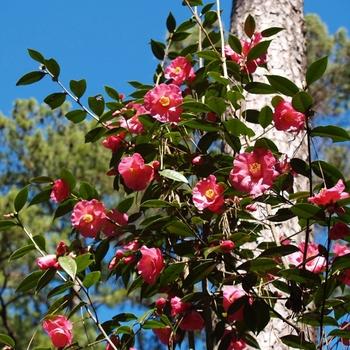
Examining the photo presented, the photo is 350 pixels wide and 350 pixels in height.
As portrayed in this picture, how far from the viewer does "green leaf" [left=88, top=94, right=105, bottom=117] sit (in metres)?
1.29

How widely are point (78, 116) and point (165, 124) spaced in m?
0.28

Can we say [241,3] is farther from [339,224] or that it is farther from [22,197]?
[339,224]

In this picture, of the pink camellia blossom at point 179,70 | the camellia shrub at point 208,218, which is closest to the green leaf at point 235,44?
the camellia shrub at point 208,218

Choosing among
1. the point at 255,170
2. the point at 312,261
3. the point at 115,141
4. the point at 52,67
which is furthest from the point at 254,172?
the point at 52,67

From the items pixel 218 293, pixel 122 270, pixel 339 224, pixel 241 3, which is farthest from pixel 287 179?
pixel 241 3

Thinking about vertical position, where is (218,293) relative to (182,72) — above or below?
below

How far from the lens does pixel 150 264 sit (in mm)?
1061

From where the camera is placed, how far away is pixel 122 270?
124 cm

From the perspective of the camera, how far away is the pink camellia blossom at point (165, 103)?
45.1 inches

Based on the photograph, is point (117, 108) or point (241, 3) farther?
point (241, 3)

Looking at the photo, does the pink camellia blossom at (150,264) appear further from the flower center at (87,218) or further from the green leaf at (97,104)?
the green leaf at (97,104)

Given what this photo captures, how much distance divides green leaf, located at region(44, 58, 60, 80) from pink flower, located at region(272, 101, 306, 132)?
0.50 m

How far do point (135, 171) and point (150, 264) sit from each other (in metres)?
0.19

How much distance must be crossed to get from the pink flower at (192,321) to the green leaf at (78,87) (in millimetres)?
526
